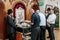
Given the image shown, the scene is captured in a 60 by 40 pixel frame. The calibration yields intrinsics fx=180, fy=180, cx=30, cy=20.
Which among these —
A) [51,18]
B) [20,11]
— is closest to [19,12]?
[20,11]

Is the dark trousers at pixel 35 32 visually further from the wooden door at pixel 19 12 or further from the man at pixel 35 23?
the wooden door at pixel 19 12

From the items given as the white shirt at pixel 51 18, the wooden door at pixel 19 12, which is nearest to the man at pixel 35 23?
the white shirt at pixel 51 18

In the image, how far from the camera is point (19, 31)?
23.1 ft

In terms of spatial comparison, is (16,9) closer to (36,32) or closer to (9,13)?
(9,13)

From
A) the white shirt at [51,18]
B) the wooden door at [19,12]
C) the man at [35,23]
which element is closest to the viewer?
the man at [35,23]

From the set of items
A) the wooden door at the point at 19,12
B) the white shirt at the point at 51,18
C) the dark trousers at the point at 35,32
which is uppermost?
the wooden door at the point at 19,12

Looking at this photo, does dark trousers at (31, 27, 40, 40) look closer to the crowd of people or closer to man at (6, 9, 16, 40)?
the crowd of people

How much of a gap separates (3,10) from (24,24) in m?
1.02

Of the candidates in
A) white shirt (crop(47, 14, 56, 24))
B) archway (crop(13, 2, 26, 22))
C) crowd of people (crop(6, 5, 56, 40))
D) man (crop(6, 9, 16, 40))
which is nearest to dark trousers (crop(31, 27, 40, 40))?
crowd of people (crop(6, 5, 56, 40))

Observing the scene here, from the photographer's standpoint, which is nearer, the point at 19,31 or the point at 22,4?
the point at 19,31

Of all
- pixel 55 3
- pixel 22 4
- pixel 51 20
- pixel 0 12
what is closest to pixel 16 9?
pixel 22 4

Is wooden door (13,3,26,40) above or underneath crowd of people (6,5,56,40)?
above

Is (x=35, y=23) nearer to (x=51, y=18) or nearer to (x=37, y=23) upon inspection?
(x=37, y=23)

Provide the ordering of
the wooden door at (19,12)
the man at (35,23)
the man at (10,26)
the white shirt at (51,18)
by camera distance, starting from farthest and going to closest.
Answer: the wooden door at (19,12) → the white shirt at (51,18) → the man at (10,26) → the man at (35,23)
